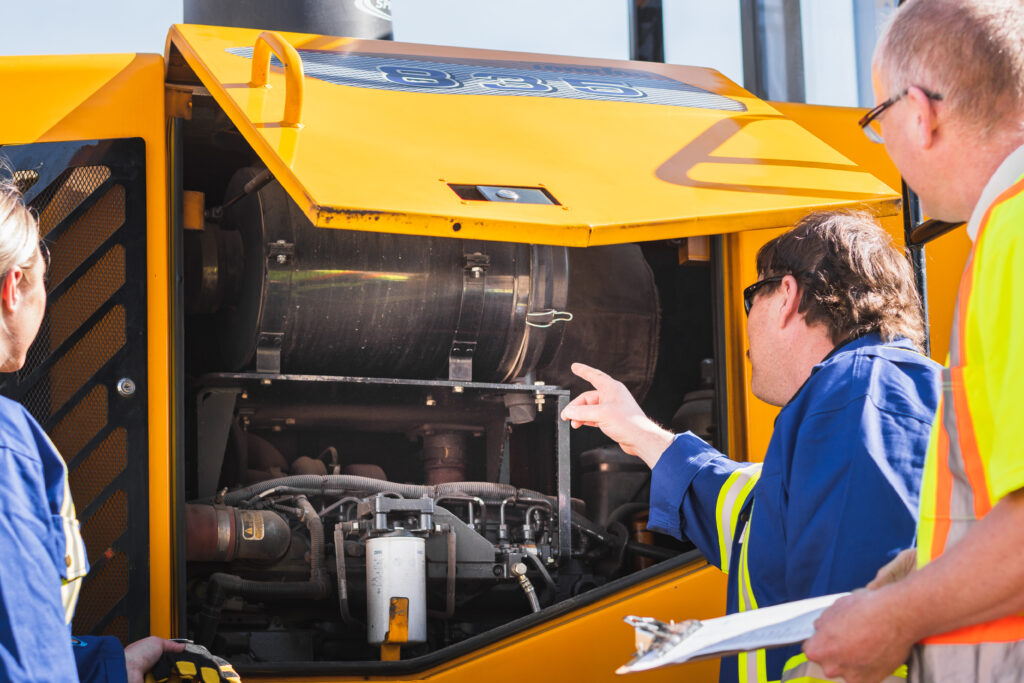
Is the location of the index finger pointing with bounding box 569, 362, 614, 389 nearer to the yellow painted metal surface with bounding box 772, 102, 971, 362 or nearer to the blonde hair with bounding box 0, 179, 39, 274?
the blonde hair with bounding box 0, 179, 39, 274

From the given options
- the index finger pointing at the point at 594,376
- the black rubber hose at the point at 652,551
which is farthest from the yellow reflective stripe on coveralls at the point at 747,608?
the black rubber hose at the point at 652,551

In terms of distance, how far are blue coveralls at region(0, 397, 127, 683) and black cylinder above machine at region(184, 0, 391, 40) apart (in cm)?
220

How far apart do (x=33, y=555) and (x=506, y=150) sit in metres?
1.39

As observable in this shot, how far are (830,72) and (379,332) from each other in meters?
2.21

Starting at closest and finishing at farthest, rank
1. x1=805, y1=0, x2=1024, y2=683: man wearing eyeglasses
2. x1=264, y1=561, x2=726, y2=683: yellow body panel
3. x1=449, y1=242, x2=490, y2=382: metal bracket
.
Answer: x1=805, y1=0, x2=1024, y2=683: man wearing eyeglasses
x1=264, y1=561, x2=726, y2=683: yellow body panel
x1=449, y1=242, x2=490, y2=382: metal bracket

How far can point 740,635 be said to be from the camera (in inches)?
50.8

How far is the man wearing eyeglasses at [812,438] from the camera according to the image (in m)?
1.65

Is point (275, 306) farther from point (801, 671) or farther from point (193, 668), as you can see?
point (801, 671)

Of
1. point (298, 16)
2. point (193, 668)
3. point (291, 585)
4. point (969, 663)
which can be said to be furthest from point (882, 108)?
point (298, 16)

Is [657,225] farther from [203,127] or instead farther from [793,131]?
[203,127]

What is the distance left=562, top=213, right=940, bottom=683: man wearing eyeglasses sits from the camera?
5.43 feet

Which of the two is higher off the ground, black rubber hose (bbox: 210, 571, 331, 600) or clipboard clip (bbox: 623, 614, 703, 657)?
clipboard clip (bbox: 623, 614, 703, 657)

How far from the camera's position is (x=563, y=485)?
2.90m

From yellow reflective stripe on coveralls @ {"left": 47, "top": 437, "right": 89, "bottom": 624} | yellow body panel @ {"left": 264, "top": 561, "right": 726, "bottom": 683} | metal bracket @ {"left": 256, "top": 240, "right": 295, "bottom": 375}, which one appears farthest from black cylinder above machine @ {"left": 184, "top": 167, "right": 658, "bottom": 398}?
yellow reflective stripe on coveralls @ {"left": 47, "top": 437, "right": 89, "bottom": 624}
